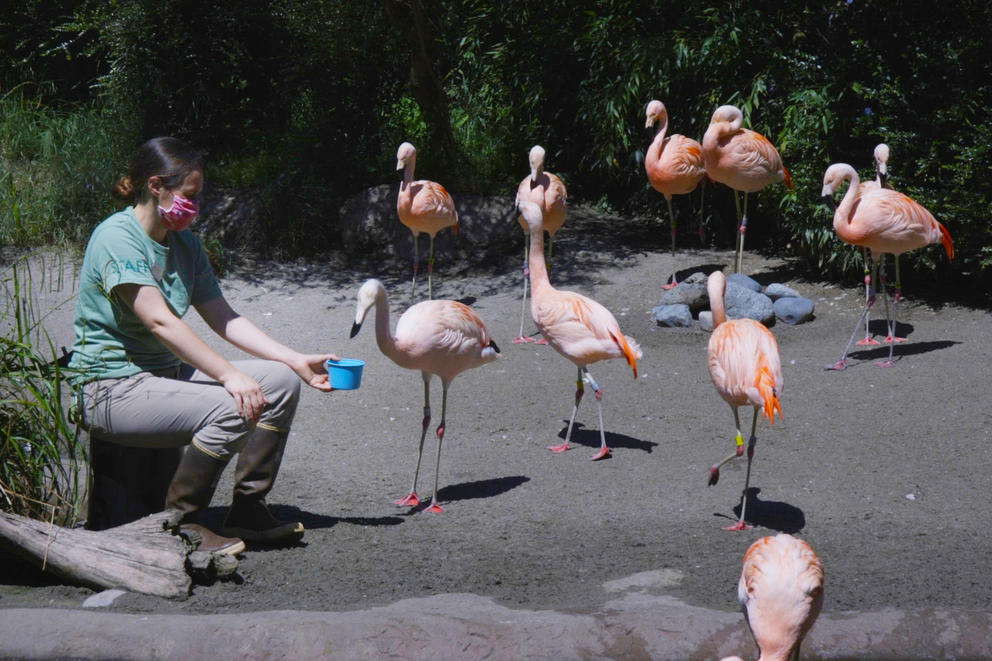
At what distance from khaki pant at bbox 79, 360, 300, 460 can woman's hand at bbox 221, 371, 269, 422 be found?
0.11 metres

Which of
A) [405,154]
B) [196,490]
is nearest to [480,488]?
[196,490]

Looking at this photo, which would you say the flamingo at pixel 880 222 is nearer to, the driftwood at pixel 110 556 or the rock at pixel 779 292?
the rock at pixel 779 292

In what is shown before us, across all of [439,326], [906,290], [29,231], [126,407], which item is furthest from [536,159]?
[126,407]

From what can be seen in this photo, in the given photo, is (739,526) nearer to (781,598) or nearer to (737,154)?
(781,598)

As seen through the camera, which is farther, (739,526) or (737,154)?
(737,154)

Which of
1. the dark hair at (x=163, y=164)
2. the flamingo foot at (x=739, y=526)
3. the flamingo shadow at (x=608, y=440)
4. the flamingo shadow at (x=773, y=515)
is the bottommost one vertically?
the flamingo shadow at (x=608, y=440)

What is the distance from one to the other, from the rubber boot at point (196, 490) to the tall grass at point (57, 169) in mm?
5283

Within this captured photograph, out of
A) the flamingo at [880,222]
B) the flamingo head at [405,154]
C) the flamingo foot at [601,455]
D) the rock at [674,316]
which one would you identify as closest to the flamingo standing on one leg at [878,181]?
the flamingo at [880,222]

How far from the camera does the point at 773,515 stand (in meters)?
4.05

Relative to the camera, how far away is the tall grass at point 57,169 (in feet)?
27.6

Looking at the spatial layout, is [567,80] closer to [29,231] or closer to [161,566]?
[29,231]

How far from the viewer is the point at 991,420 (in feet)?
16.8

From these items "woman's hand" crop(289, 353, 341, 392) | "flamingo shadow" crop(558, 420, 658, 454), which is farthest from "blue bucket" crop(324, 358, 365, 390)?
"flamingo shadow" crop(558, 420, 658, 454)

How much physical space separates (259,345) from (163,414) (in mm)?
408
